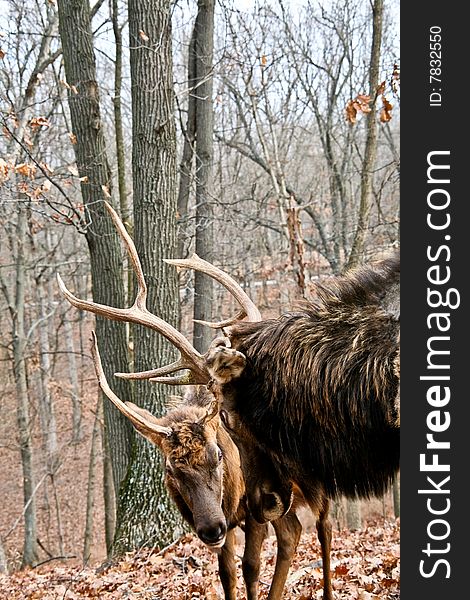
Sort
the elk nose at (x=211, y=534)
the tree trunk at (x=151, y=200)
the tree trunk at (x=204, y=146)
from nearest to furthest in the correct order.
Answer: the elk nose at (x=211, y=534)
the tree trunk at (x=151, y=200)
the tree trunk at (x=204, y=146)

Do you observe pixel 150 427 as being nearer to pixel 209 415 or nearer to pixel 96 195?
pixel 209 415

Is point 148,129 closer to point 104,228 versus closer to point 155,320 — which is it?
point 104,228

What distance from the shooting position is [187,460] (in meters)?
5.10

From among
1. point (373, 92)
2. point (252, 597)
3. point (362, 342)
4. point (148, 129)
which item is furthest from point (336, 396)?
point (373, 92)

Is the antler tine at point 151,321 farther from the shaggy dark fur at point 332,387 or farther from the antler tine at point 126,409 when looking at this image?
the shaggy dark fur at point 332,387

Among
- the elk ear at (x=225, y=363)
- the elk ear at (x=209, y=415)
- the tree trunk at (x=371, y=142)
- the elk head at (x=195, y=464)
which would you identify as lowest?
the elk head at (x=195, y=464)

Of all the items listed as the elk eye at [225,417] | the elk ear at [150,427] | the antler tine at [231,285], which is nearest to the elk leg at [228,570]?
the elk ear at [150,427]

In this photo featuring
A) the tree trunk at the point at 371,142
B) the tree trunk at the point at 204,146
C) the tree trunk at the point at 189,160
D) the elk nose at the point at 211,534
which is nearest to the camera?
the elk nose at the point at 211,534

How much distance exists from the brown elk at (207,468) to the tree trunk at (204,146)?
17.0ft

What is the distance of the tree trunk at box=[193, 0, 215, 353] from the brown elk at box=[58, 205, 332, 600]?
5171 mm

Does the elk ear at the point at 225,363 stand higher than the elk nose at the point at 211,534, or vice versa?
the elk ear at the point at 225,363

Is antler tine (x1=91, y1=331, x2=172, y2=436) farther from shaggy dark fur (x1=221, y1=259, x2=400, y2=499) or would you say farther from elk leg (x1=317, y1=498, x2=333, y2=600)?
elk leg (x1=317, y1=498, x2=333, y2=600)

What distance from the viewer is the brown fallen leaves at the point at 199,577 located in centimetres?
579

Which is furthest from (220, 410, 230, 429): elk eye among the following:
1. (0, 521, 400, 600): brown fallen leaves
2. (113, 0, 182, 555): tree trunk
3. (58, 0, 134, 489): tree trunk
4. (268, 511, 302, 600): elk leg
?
(58, 0, 134, 489): tree trunk
